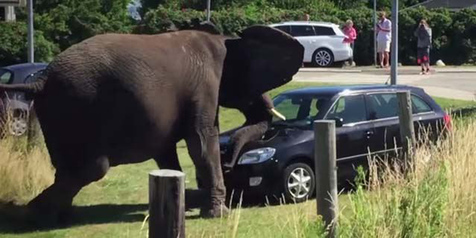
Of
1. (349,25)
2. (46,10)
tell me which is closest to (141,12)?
(46,10)

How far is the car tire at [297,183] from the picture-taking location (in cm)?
1232

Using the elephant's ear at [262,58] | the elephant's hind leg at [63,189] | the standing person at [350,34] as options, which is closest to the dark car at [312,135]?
the elephant's ear at [262,58]

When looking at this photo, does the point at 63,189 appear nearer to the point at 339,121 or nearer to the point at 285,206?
the point at 285,206

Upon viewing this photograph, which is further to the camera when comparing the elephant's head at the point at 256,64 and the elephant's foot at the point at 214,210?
the elephant's head at the point at 256,64

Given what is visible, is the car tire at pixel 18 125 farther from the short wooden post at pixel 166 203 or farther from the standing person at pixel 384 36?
the standing person at pixel 384 36

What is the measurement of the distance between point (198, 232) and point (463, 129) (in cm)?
324

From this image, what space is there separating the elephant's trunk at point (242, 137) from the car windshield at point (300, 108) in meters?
0.77

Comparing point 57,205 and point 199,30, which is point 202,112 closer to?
point 199,30

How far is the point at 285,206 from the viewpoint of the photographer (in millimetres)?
10984

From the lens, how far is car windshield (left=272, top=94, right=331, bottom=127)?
13062mm

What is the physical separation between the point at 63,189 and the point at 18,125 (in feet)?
11.6

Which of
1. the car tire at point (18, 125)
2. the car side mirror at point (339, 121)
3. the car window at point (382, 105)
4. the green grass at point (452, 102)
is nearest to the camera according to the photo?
the car side mirror at point (339, 121)

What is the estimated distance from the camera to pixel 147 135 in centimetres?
1121

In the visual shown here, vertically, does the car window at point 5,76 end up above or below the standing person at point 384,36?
below
